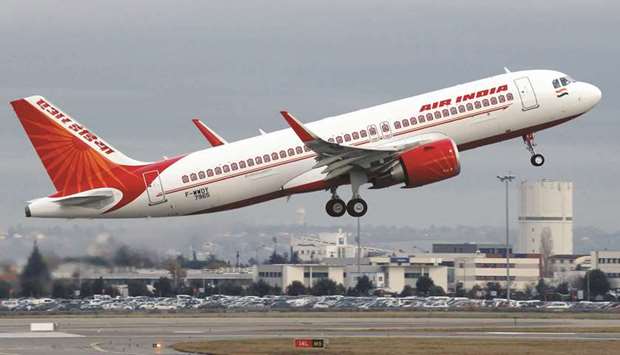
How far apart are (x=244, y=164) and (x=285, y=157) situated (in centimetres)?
256

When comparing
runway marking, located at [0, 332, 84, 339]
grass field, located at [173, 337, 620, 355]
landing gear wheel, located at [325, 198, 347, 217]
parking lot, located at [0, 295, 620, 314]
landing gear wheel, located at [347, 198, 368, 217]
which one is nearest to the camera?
grass field, located at [173, 337, 620, 355]

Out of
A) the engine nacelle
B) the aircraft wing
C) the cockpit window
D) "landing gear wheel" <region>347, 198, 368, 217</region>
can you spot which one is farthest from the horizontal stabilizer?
the cockpit window

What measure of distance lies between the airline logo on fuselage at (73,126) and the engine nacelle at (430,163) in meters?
18.6

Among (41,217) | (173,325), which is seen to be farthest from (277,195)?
(173,325)

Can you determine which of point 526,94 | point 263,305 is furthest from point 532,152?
point 263,305

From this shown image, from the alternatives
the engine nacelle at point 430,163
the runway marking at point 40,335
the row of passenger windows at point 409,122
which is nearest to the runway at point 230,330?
the runway marking at point 40,335

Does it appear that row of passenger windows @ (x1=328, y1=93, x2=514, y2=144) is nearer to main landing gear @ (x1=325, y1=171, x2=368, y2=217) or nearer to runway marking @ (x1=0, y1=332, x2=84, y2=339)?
main landing gear @ (x1=325, y1=171, x2=368, y2=217)

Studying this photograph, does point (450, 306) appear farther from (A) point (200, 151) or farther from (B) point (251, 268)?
(A) point (200, 151)

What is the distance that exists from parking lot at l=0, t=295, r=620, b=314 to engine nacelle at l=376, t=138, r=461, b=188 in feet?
207

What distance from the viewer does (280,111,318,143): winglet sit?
260 feet

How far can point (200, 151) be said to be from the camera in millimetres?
86125

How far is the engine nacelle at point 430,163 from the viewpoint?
83688 millimetres

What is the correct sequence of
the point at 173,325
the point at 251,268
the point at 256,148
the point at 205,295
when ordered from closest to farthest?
the point at 256,148 < the point at 173,325 < the point at 205,295 < the point at 251,268

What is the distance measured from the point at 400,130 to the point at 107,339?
3002 cm
